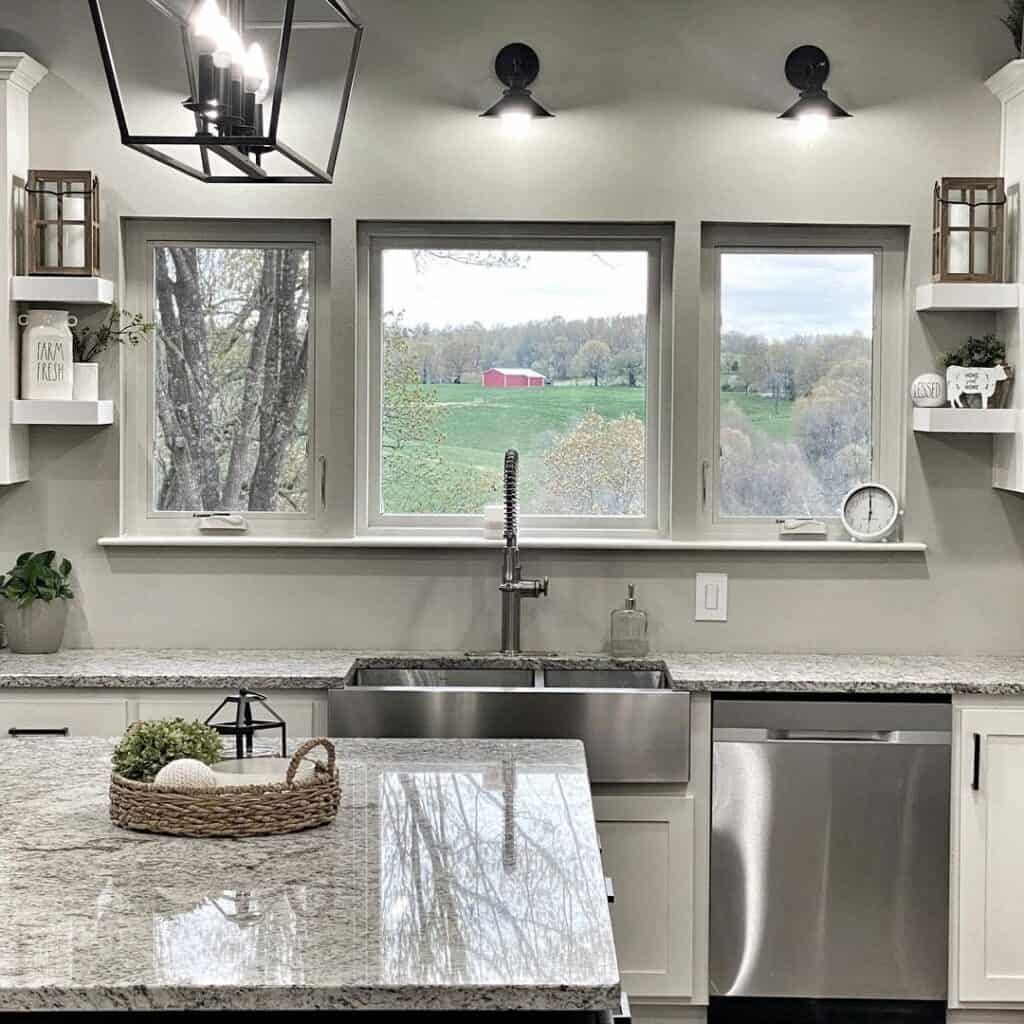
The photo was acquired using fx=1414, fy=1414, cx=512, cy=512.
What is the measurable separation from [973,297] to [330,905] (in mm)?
2744

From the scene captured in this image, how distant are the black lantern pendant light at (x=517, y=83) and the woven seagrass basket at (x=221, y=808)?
230 centimetres

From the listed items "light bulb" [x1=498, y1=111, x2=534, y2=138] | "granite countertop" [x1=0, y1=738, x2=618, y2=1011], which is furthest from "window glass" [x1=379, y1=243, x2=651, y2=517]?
"granite countertop" [x1=0, y1=738, x2=618, y2=1011]

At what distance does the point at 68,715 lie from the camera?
357cm

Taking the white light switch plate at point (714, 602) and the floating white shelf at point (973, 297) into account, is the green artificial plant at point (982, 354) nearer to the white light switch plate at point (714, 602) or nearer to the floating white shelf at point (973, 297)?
the floating white shelf at point (973, 297)

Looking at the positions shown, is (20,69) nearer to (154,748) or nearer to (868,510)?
(154,748)

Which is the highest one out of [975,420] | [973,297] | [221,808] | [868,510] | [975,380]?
[973,297]

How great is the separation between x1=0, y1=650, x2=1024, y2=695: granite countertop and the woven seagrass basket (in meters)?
1.46

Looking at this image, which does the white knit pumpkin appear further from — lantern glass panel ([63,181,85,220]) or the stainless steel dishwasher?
lantern glass panel ([63,181,85,220])

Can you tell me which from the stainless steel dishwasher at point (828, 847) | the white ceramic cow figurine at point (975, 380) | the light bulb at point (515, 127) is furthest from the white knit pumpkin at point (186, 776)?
the white ceramic cow figurine at point (975, 380)

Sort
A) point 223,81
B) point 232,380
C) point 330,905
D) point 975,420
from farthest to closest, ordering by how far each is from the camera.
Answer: point 232,380, point 975,420, point 330,905, point 223,81

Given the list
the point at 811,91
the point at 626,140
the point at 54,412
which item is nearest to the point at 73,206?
the point at 54,412

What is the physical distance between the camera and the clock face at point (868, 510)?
4035 mm

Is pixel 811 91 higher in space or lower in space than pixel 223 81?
higher

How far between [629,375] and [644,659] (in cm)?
85
